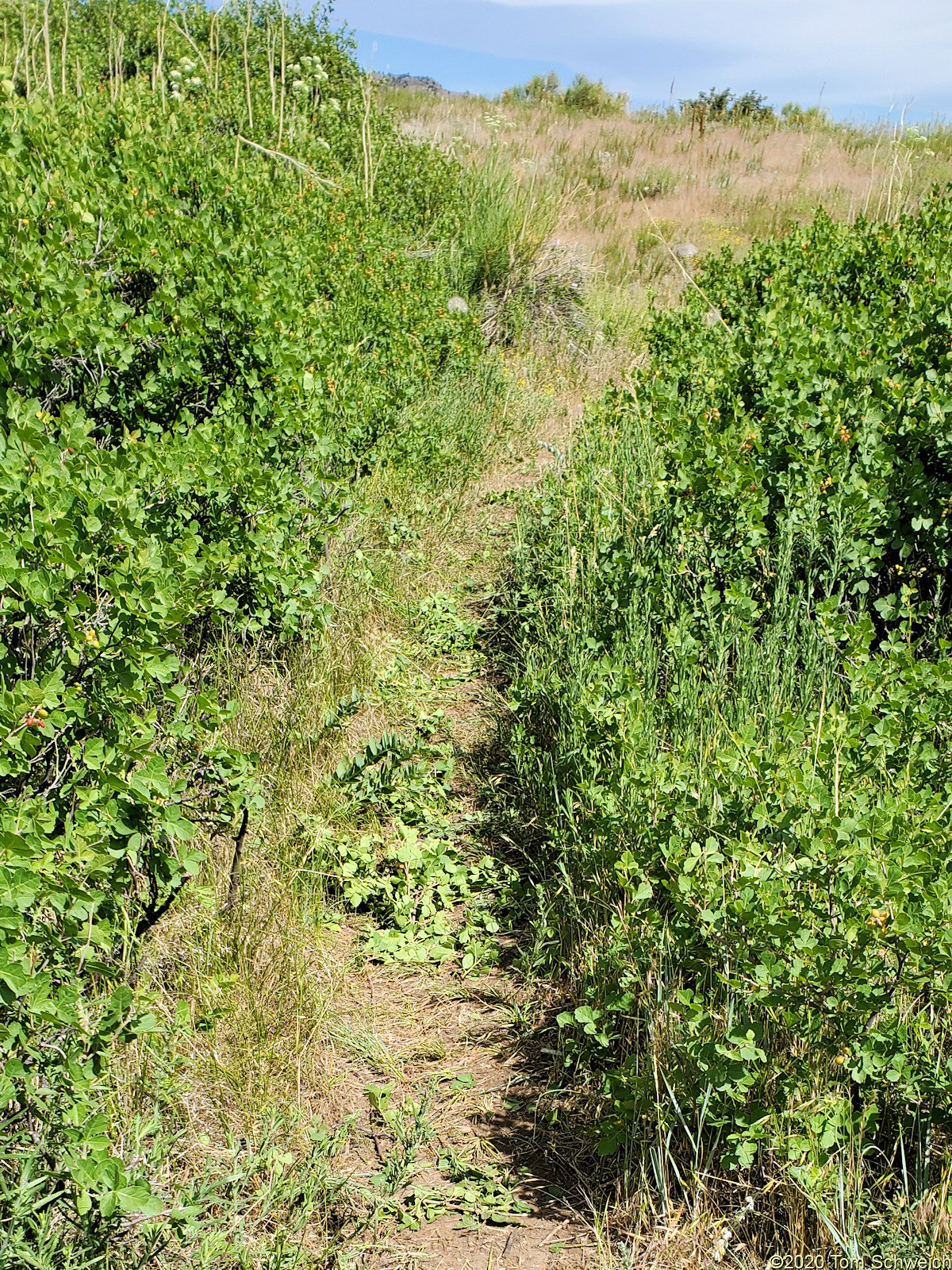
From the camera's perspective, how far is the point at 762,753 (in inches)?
105

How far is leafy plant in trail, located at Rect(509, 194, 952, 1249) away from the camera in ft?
6.98

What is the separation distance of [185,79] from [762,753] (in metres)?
9.65

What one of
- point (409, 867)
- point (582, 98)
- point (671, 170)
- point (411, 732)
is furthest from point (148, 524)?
point (582, 98)

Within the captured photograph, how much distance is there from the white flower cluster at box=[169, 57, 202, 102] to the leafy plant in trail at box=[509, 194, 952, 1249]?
6.16 meters

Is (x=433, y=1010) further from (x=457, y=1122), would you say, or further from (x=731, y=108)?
(x=731, y=108)

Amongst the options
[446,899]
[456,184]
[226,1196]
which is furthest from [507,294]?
[226,1196]

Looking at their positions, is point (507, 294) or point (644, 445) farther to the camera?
point (507, 294)

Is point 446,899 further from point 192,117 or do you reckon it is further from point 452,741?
point 192,117

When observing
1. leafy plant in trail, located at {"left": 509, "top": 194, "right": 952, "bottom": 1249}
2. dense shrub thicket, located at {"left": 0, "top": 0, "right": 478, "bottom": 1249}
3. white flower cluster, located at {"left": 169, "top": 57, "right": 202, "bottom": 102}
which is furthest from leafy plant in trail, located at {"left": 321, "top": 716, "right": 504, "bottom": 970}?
white flower cluster, located at {"left": 169, "top": 57, "right": 202, "bottom": 102}

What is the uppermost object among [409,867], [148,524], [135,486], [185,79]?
[185,79]

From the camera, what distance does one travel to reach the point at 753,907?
2.18 metres

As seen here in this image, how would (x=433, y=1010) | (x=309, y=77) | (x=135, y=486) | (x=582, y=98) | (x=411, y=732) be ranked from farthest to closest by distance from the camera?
(x=582, y=98), (x=309, y=77), (x=411, y=732), (x=433, y=1010), (x=135, y=486)

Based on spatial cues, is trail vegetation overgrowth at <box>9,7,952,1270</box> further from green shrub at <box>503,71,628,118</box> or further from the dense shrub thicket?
green shrub at <box>503,71,628,118</box>

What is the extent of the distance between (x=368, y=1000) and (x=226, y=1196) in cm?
85
